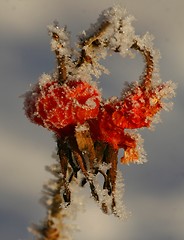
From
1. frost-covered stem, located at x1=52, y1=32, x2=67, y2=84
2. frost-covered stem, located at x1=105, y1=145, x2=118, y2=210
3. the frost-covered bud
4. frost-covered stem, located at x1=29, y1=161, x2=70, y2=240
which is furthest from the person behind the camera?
frost-covered stem, located at x1=29, y1=161, x2=70, y2=240

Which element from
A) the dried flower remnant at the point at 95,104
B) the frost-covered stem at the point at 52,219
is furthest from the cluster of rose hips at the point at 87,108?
the frost-covered stem at the point at 52,219

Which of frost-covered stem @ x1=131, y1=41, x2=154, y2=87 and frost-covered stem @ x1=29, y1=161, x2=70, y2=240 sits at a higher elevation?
frost-covered stem @ x1=29, y1=161, x2=70, y2=240

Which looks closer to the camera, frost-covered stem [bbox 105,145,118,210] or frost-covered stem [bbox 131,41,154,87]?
frost-covered stem [bbox 131,41,154,87]

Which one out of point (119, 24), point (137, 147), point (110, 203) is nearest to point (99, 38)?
point (119, 24)

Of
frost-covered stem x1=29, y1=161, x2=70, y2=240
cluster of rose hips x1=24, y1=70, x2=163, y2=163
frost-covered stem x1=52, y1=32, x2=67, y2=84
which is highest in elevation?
frost-covered stem x1=29, y1=161, x2=70, y2=240

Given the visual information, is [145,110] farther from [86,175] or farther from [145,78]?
[86,175]

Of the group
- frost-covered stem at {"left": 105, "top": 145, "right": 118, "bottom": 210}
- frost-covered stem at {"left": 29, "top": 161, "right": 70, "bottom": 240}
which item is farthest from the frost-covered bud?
frost-covered stem at {"left": 29, "top": 161, "right": 70, "bottom": 240}

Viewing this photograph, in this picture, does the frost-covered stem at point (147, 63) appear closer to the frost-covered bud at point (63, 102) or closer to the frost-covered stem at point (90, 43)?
the frost-covered stem at point (90, 43)

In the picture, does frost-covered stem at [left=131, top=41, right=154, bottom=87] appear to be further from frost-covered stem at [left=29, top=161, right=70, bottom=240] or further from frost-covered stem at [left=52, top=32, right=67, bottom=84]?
frost-covered stem at [left=29, top=161, right=70, bottom=240]
